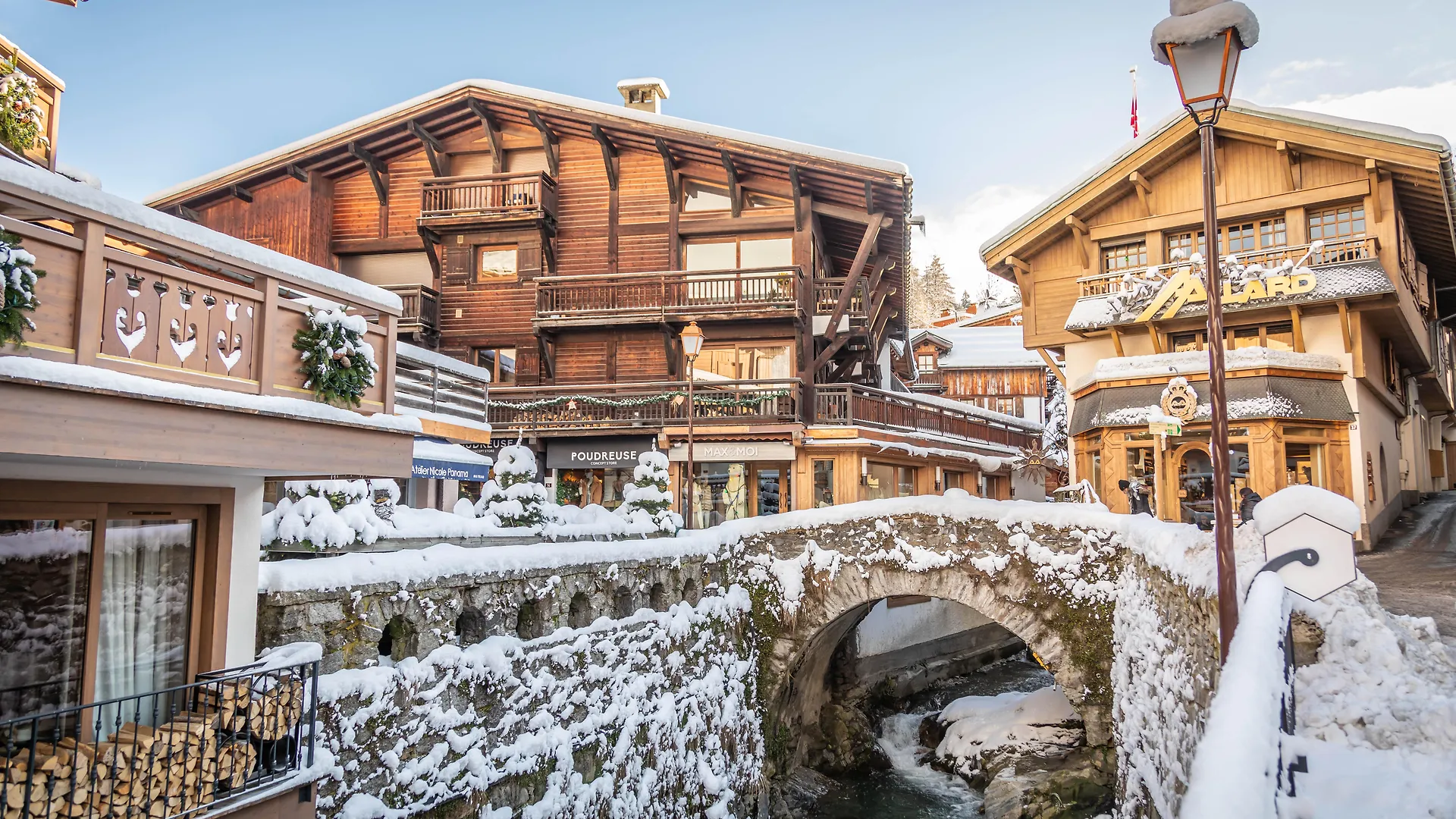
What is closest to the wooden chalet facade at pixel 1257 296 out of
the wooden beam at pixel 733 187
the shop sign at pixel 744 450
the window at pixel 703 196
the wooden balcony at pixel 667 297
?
the wooden balcony at pixel 667 297

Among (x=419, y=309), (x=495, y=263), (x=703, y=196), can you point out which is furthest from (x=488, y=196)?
(x=703, y=196)

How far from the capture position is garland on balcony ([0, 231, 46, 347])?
5.29 metres

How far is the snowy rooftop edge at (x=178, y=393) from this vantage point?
214 inches

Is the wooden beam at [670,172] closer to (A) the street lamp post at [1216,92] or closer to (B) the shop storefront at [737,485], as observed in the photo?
(B) the shop storefront at [737,485]

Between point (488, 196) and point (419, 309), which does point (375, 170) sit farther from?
point (419, 309)

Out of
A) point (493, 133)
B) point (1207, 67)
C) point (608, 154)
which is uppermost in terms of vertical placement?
point (493, 133)

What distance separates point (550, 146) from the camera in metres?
25.5

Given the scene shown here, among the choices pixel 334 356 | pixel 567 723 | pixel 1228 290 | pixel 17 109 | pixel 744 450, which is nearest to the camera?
pixel 334 356

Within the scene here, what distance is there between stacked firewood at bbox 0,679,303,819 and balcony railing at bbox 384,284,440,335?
58.5ft

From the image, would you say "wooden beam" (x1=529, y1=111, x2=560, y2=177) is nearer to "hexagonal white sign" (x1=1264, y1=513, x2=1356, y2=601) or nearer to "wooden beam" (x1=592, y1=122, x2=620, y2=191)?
"wooden beam" (x1=592, y1=122, x2=620, y2=191)

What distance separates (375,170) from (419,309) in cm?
489

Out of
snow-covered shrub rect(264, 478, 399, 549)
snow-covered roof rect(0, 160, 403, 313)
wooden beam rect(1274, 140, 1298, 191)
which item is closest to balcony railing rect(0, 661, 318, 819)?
snow-covered shrub rect(264, 478, 399, 549)

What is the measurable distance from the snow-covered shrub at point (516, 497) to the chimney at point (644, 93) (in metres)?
18.2

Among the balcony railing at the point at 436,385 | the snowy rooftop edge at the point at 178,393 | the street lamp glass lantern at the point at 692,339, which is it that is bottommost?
the snowy rooftop edge at the point at 178,393
